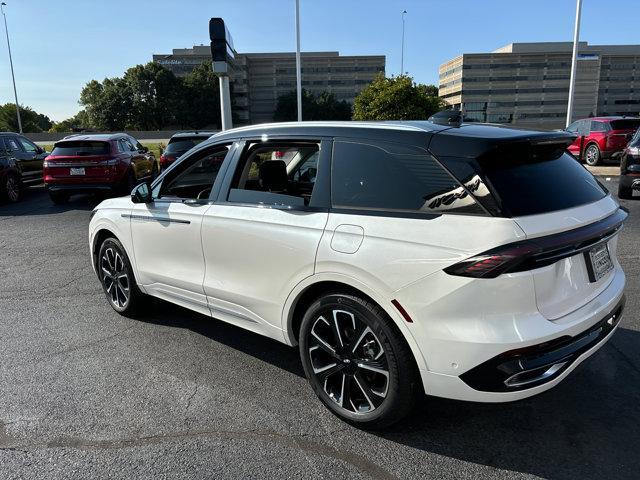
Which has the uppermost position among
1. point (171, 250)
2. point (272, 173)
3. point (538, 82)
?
point (538, 82)

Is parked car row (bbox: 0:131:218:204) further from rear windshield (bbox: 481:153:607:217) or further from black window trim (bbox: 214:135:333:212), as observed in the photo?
rear windshield (bbox: 481:153:607:217)

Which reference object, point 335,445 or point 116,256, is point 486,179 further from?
point 116,256

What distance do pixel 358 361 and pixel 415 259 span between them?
2.44 feet

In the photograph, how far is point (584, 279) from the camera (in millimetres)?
2521

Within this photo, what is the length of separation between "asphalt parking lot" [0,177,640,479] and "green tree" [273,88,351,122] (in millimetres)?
95359

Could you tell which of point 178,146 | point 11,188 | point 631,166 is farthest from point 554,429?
point 11,188

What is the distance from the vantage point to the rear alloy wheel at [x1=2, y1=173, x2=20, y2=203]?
12.3 meters

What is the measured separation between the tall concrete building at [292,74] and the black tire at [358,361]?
385ft

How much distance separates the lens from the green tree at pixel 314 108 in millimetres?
100375

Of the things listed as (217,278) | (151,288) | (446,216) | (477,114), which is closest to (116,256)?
(151,288)

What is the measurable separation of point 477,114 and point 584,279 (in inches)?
4883

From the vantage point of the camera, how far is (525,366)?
227 centimetres

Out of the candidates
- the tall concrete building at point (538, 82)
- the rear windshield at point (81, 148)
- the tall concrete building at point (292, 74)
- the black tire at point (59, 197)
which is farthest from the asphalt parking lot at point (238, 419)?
the tall concrete building at point (538, 82)

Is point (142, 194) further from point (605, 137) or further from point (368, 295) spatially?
point (605, 137)
